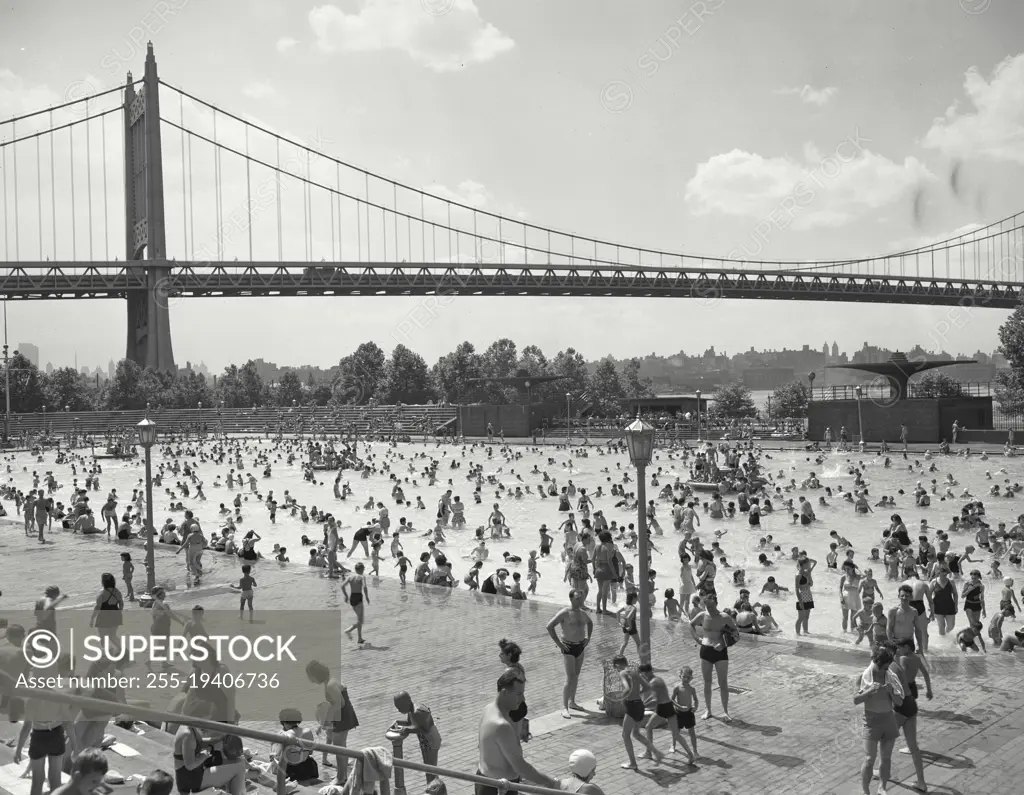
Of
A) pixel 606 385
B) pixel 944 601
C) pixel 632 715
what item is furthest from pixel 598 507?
pixel 606 385

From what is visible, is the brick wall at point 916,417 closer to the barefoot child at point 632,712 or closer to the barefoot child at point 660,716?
the barefoot child at point 660,716

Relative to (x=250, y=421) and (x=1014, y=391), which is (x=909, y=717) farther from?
(x=250, y=421)

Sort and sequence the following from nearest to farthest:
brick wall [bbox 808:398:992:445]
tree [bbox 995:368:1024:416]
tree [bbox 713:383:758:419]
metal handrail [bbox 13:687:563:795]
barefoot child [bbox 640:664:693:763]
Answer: metal handrail [bbox 13:687:563:795]
barefoot child [bbox 640:664:693:763]
brick wall [bbox 808:398:992:445]
tree [bbox 995:368:1024:416]
tree [bbox 713:383:758:419]

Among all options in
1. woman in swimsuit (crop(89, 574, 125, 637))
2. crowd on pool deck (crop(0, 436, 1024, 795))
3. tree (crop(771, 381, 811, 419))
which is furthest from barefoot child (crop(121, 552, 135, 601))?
tree (crop(771, 381, 811, 419))

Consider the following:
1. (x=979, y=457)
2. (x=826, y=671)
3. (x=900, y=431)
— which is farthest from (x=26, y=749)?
(x=900, y=431)

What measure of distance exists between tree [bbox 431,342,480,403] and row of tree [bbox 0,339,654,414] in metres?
0.12

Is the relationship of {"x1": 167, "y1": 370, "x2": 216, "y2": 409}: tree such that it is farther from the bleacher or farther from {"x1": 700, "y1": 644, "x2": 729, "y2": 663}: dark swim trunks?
{"x1": 700, "y1": 644, "x2": 729, "y2": 663}: dark swim trunks

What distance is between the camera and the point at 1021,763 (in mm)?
7348

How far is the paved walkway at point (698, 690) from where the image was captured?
7.33m

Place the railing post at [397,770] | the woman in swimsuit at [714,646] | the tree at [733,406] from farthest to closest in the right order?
the tree at [733,406]
the woman in swimsuit at [714,646]
the railing post at [397,770]

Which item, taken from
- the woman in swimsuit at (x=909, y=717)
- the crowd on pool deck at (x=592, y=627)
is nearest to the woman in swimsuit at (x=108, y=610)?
the crowd on pool deck at (x=592, y=627)

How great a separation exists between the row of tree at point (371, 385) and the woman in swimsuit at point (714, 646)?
7197 cm

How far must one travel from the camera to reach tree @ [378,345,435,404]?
355 feet

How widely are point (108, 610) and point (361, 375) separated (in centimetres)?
10788
